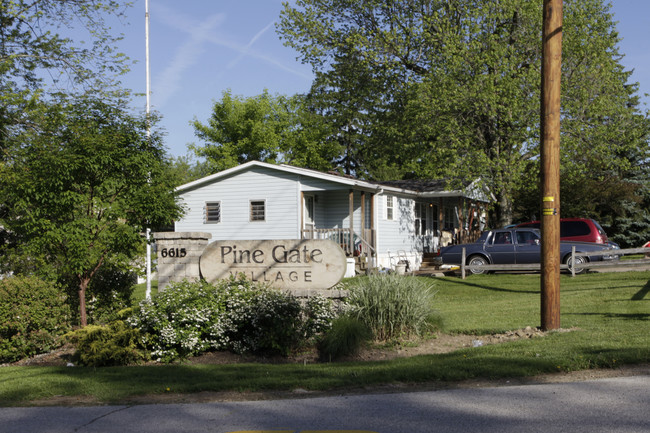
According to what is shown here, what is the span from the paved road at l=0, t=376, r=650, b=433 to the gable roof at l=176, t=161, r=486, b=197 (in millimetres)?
15213

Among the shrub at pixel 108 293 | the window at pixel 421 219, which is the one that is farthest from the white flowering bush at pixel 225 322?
the window at pixel 421 219

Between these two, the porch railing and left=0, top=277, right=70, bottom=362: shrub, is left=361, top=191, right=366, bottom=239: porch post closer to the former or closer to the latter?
the porch railing

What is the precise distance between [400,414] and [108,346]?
17.2 ft

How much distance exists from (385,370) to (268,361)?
2.65 metres

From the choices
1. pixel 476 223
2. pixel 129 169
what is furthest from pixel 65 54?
pixel 476 223

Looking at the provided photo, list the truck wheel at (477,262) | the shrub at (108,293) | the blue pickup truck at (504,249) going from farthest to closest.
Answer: the truck wheel at (477,262) < the blue pickup truck at (504,249) < the shrub at (108,293)

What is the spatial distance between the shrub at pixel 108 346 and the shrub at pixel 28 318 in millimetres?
1690

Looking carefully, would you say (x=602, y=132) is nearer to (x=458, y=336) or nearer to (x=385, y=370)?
(x=458, y=336)

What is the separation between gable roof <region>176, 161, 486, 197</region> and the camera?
912 inches

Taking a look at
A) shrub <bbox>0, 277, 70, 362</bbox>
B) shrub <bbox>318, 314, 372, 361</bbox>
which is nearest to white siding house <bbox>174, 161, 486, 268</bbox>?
shrub <bbox>0, 277, 70, 362</bbox>

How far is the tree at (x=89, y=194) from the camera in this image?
33.6 ft

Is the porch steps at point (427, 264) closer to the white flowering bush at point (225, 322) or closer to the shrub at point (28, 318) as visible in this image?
the white flowering bush at point (225, 322)

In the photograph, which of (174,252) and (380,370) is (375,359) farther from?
(174,252)

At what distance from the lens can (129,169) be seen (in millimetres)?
10914
